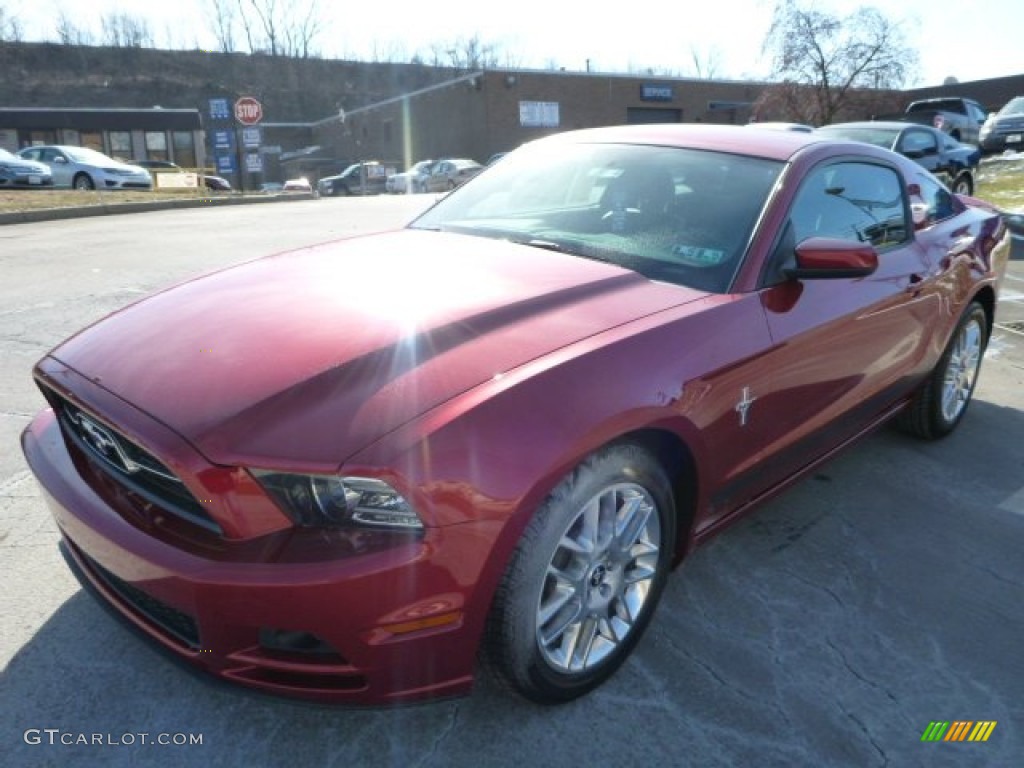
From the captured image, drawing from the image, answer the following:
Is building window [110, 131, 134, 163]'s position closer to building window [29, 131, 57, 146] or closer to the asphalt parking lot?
building window [29, 131, 57, 146]

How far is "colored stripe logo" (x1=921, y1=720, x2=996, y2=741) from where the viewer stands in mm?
2146

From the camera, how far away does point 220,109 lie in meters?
28.6

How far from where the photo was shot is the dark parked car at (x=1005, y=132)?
18469mm

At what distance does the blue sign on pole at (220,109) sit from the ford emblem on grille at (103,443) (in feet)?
96.9

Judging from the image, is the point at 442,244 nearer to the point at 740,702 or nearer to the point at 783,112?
the point at 740,702

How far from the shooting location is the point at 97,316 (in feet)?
20.1

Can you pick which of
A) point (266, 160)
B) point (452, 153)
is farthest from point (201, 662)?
point (266, 160)

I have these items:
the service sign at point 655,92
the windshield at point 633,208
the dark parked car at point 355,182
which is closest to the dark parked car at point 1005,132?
the windshield at point 633,208

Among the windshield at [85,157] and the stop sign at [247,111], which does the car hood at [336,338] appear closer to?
the windshield at [85,157]

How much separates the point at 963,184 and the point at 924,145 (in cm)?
159

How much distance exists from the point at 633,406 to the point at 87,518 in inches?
56.7

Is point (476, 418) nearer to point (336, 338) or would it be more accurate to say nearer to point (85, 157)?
point (336, 338)

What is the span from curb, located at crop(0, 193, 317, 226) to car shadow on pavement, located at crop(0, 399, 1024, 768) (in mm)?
13758

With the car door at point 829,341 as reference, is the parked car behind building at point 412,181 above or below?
below
